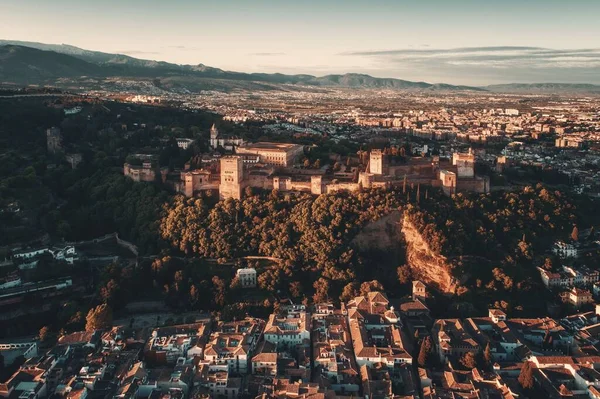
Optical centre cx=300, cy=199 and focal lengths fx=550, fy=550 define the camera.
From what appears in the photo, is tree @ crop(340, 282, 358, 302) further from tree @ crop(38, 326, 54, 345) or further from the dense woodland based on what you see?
tree @ crop(38, 326, 54, 345)

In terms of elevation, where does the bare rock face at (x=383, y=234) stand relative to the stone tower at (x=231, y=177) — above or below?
below

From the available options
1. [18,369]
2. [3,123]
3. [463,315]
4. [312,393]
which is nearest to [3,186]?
[3,123]

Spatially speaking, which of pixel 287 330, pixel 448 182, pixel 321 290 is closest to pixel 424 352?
pixel 287 330

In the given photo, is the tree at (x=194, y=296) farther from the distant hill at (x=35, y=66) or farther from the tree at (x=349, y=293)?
the distant hill at (x=35, y=66)

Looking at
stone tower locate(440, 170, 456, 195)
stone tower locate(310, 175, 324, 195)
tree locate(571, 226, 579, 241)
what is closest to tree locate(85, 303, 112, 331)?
stone tower locate(310, 175, 324, 195)

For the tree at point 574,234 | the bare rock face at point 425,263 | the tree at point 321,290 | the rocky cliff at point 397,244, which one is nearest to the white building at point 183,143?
the rocky cliff at point 397,244

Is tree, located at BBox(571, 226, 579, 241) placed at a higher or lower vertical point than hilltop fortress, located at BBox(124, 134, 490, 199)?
lower

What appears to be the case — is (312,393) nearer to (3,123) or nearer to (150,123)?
(3,123)
